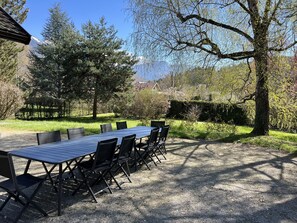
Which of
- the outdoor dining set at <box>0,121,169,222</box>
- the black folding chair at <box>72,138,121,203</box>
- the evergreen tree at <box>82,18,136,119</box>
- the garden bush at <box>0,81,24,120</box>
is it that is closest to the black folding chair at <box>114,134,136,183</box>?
the outdoor dining set at <box>0,121,169,222</box>

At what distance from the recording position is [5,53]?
76.7 ft

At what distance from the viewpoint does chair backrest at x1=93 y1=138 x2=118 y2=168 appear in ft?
12.8

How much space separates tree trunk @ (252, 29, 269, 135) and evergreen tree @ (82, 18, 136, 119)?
38.3 feet

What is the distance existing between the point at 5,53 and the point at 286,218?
25507mm

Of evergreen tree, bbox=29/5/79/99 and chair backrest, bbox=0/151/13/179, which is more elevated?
evergreen tree, bbox=29/5/79/99

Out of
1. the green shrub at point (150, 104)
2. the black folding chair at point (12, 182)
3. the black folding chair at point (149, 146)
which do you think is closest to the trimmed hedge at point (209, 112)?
the green shrub at point (150, 104)

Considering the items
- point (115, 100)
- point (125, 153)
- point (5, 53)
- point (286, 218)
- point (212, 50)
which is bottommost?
point (286, 218)

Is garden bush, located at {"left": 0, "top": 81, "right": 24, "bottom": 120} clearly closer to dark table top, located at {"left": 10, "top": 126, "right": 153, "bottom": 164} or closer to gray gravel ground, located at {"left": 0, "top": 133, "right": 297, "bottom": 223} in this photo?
gray gravel ground, located at {"left": 0, "top": 133, "right": 297, "bottom": 223}

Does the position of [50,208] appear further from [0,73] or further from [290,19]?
[0,73]

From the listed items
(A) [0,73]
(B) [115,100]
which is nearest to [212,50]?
(B) [115,100]

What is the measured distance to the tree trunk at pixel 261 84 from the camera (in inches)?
317

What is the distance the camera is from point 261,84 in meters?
9.73

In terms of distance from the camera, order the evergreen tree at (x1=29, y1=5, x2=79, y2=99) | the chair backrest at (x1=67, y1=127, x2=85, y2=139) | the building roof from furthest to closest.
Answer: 1. the evergreen tree at (x1=29, y1=5, x2=79, y2=99)
2. the chair backrest at (x1=67, y1=127, x2=85, y2=139)
3. the building roof

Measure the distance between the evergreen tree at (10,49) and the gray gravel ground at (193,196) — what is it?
1984 centimetres
